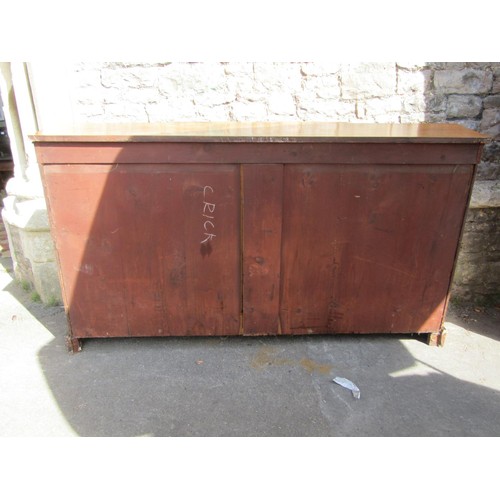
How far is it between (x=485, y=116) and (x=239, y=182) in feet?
8.43

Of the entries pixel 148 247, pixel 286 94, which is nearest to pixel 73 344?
pixel 148 247

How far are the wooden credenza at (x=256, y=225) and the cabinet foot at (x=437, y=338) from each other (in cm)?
2

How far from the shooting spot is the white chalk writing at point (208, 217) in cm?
295

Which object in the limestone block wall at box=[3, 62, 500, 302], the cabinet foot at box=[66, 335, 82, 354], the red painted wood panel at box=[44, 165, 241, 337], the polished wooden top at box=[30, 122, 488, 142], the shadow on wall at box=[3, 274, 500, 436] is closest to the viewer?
the shadow on wall at box=[3, 274, 500, 436]

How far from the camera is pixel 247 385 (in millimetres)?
2959

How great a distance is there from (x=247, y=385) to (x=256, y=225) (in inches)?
48.2

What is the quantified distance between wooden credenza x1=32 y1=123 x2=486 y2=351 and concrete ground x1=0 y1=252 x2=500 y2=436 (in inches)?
7.6

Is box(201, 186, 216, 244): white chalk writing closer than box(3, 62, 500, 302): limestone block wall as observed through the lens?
Yes

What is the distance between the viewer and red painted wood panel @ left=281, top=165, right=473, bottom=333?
117 inches

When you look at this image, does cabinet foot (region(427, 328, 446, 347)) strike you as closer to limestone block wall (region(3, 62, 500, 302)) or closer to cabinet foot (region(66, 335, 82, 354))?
limestone block wall (region(3, 62, 500, 302))

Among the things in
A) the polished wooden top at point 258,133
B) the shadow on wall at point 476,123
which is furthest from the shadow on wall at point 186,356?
the shadow on wall at point 476,123

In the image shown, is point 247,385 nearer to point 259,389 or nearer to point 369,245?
point 259,389

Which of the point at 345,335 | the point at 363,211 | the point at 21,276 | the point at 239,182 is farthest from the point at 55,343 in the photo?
the point at 363,211

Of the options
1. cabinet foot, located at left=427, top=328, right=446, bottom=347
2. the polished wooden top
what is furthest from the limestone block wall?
cabinet foot, located at left=427, top=328, right=446, bottom=347
